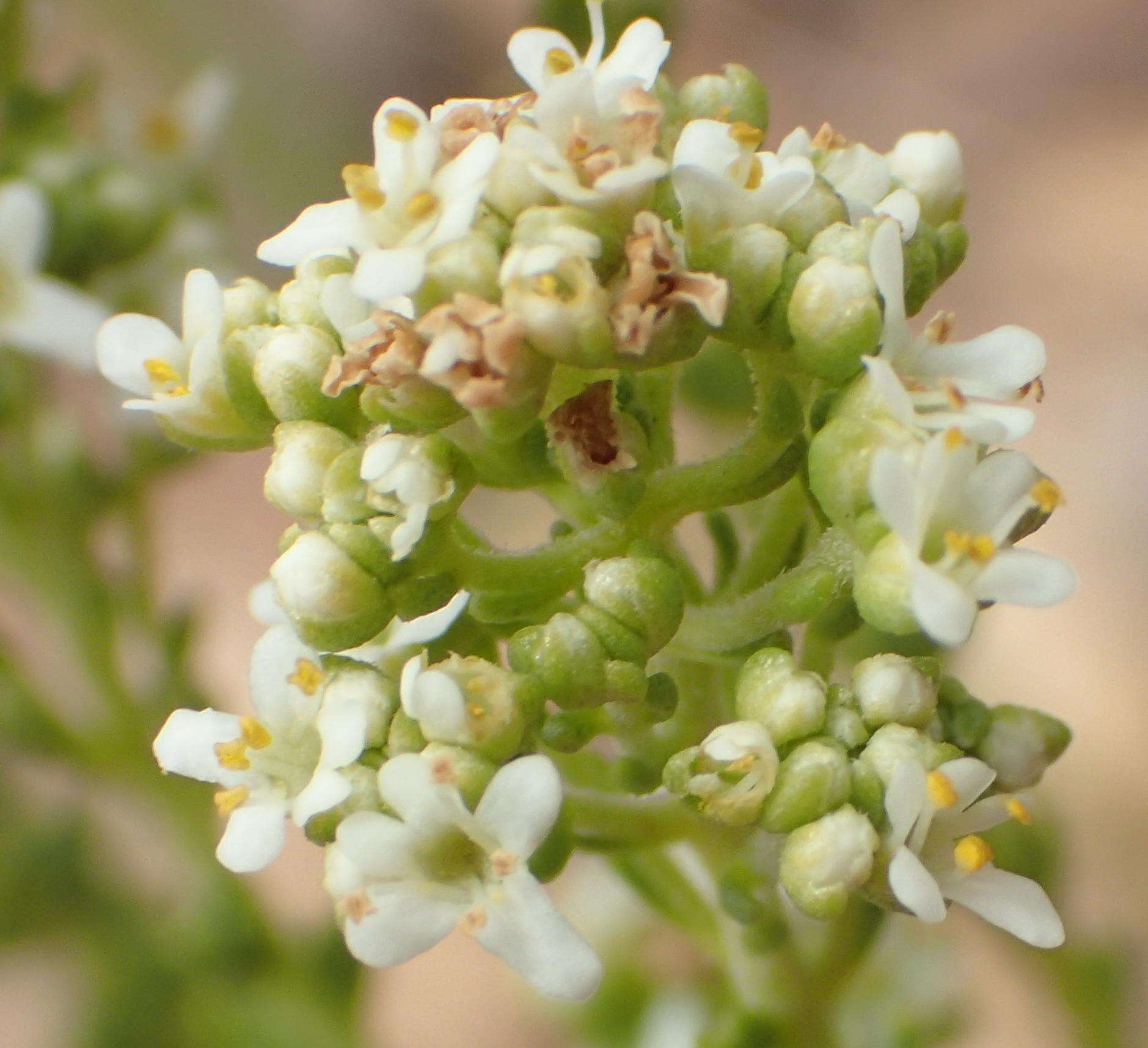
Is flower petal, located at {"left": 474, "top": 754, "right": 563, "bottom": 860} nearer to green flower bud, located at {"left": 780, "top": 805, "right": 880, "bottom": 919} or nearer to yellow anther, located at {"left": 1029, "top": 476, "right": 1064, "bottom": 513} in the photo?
green flower bud, located at {"left": 780, "top": 805, "right": 880, "bottom": 919}

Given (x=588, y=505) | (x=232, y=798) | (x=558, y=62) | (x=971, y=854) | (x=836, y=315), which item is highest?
(x=558, y=62)

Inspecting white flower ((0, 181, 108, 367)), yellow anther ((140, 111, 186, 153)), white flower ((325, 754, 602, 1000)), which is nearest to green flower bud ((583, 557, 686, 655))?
white flower ((325, 754, 602, 1000))

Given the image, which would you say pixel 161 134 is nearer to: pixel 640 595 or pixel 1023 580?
pixel 640 595

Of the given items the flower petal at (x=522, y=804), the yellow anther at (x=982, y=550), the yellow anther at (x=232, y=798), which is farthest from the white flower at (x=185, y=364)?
the yellow anther at (x=982, y=550)

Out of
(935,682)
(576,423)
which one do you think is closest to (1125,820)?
(935,682)

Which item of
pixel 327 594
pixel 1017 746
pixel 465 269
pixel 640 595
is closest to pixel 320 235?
pixel 465 269

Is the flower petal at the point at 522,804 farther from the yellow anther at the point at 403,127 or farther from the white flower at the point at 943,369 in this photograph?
the yellow anther at the point at 403,127

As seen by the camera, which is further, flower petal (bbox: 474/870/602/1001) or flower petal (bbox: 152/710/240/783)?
flower petal (bbox: 152/710/240/783)
